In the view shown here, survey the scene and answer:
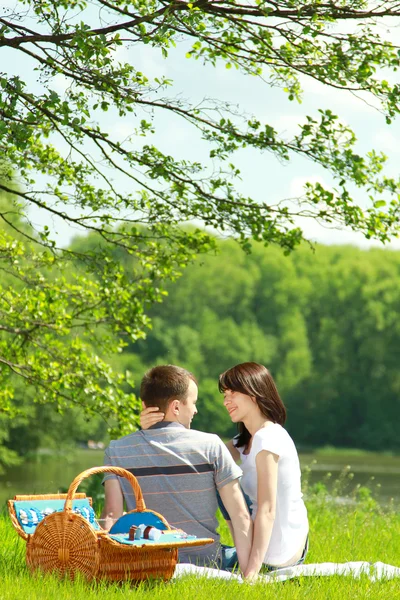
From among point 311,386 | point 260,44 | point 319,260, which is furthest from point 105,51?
point 319,260

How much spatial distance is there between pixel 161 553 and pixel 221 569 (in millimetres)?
597

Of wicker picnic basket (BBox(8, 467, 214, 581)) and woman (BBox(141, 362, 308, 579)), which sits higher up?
woman (BBox(141, 362, 308, 579))

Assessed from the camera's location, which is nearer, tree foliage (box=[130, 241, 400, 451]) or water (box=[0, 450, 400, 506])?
water (box=[0, 450, 400, 506])

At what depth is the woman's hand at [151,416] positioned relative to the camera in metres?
4.27

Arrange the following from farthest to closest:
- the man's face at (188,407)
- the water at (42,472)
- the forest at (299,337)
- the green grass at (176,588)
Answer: the forest at (299,337), the water at (42,472), the man's face at (188,407), the green grass at (176,588)

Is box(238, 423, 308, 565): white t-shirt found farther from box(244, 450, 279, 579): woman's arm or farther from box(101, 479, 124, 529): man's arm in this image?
box(101, 479, 124, 529): man's arm

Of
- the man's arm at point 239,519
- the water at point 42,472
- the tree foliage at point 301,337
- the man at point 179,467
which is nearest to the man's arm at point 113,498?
the man at point 179,467

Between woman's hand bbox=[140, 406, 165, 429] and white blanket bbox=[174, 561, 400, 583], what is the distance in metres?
0.70

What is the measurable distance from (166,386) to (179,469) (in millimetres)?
399

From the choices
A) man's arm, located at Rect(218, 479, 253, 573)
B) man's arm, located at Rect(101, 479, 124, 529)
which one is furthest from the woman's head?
man's arm, located at Rect(101, 479, 124, 529)

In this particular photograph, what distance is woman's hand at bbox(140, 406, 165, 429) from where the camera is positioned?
14.0 feet

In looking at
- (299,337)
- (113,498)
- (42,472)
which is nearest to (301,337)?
(299,337)

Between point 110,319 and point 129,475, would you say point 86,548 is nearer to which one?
point 129,475

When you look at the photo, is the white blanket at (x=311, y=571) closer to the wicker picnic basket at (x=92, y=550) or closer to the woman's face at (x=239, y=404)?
the wicker picnic basket at (x=92, y=550)
